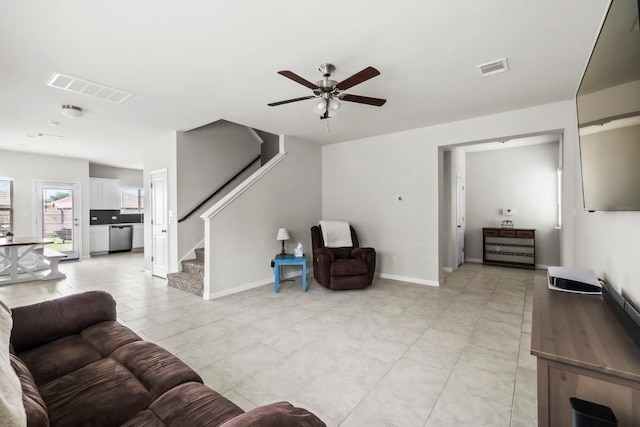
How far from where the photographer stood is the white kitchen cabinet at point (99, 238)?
8367mm

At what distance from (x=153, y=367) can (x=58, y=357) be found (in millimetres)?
620

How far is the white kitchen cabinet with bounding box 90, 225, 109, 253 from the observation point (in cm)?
837

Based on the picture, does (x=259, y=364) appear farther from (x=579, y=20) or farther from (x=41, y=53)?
(x=579, y=20)

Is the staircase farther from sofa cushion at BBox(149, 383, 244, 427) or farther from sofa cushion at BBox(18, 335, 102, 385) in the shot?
sofa cushion at BBox(149, 383, 244, 427)

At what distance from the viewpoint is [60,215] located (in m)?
7.63

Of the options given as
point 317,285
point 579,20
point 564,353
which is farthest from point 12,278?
point 579,20

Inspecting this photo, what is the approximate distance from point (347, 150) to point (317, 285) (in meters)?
2.70

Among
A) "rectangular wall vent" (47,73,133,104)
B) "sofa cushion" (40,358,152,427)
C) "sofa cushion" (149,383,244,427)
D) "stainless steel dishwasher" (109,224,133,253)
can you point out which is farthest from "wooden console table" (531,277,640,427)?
"stainless steel dishwasher" (109,224,133,253)

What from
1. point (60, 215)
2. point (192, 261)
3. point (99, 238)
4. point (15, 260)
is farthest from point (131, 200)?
point (192, 261)

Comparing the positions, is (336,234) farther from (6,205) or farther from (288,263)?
(6,205)

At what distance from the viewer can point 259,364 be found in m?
2.44

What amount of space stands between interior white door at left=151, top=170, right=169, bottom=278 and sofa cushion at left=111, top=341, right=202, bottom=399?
401 centimetres

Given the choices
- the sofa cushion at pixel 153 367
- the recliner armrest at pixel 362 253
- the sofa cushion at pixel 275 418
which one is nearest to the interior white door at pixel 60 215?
the recliner armrest at pixel 362 253

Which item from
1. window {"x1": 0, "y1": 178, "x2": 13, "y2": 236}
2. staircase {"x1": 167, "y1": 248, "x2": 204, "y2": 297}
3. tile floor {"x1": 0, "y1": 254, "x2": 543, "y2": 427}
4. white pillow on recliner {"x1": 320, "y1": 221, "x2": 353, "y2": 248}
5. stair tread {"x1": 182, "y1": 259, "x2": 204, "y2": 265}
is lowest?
tile floor {"x1": 0, "y1": 254, "x2": 543, "y2": 427}
